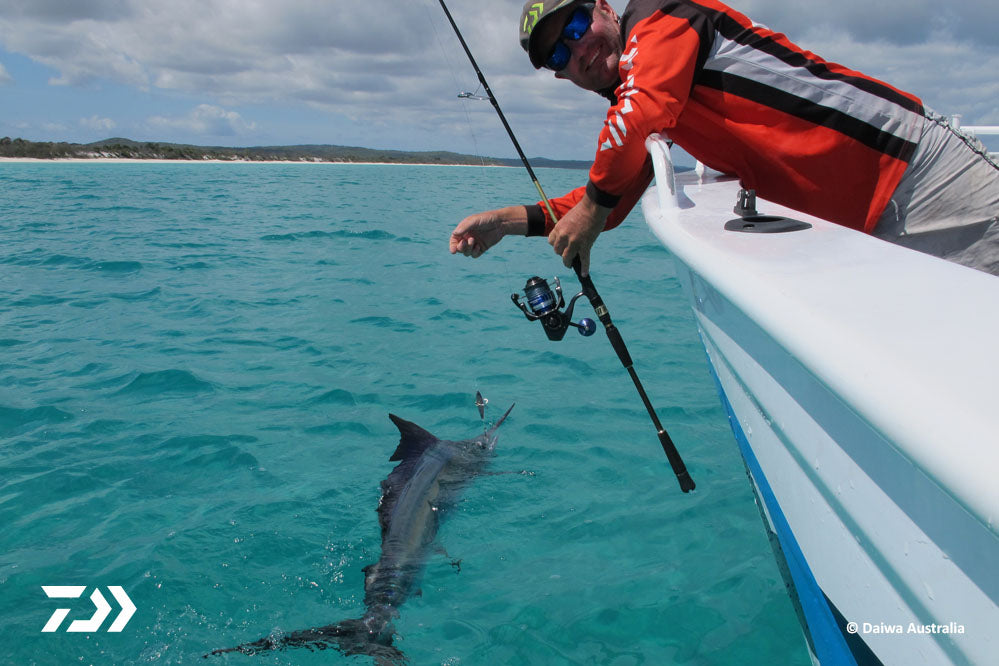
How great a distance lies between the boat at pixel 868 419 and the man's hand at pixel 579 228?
16.6 inches

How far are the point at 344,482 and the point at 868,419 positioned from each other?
Answer: 4.09m

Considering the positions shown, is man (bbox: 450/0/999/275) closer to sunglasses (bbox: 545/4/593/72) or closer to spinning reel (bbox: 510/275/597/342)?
sunglasses (bbox: 545/4/593/72)

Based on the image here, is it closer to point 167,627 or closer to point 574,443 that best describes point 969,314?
point 167,627

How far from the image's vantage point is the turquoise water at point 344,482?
3.25m

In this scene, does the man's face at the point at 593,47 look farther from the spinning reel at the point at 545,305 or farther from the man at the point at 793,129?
the spinning reel at the point at 545,305

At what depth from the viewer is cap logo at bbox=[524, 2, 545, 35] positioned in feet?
8.34

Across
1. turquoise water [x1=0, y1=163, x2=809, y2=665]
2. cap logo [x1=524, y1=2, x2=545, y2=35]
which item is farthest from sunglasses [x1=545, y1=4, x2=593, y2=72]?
turquoise water [x1=0, y1=163, x2=809, y2=665]

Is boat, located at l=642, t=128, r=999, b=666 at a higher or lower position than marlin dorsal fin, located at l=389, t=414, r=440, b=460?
higher

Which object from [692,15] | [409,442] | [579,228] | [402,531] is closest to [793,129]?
[692,15]

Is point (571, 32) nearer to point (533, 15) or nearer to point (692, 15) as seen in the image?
point (533, 15)

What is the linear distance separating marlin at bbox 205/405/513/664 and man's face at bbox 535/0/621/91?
2551 mm

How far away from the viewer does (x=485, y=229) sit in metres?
3.42

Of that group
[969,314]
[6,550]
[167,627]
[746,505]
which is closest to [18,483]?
[6,550]

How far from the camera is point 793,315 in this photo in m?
1.31
